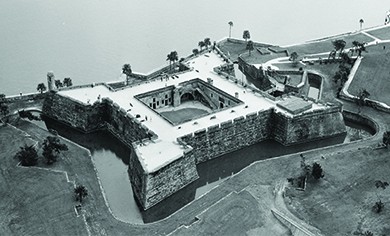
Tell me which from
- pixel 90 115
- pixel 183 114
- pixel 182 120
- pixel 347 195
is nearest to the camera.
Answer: pixel 347 195

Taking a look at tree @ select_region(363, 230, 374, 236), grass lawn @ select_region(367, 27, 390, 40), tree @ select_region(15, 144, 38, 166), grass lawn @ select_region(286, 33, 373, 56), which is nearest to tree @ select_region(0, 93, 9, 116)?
tree @ select_region(15, 144, 38, 166)

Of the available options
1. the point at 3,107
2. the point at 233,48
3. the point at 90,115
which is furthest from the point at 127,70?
the point at 233,48

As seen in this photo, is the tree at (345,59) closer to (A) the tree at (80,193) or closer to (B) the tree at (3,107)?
(A) the tree at (80,193)

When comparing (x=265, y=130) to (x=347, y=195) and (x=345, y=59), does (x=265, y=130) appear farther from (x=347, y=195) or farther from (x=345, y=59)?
(x=345, y=59)

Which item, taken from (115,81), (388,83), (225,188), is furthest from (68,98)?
(388,83)

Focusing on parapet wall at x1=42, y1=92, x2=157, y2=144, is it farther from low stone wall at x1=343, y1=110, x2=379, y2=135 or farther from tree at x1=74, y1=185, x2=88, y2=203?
low stone wall at x1=343, y1=110, x2=379, y2=135

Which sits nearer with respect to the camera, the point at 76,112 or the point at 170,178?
the point at 170,178

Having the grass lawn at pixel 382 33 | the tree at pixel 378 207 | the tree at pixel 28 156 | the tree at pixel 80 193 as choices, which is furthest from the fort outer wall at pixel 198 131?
the grass lawn at pixel 382 33
